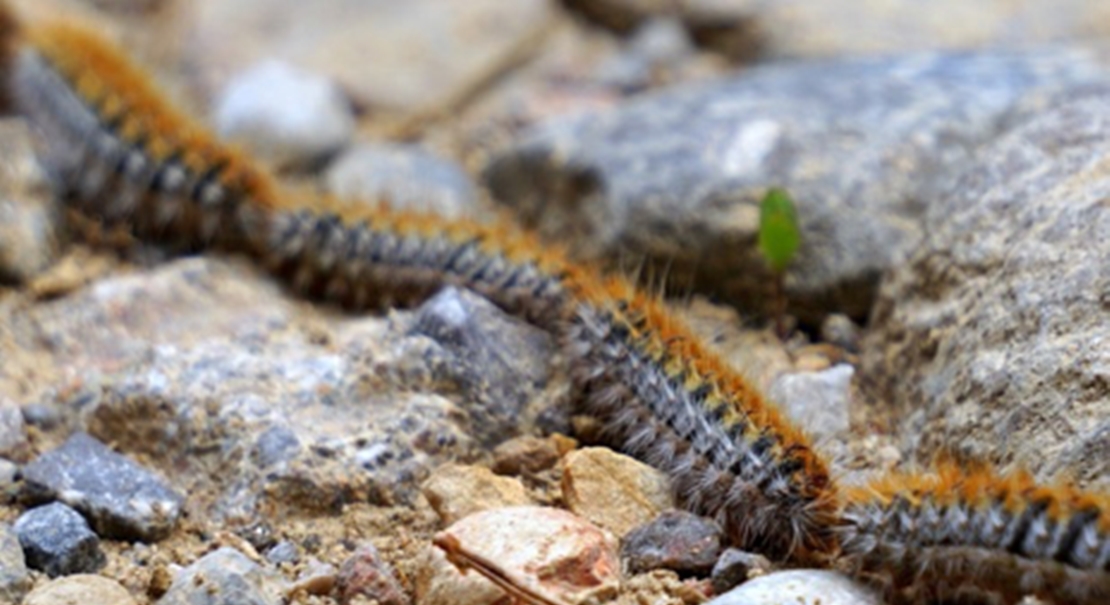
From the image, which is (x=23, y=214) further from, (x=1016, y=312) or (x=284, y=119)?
(x=1016, y=312)

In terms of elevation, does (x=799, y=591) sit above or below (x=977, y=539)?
below

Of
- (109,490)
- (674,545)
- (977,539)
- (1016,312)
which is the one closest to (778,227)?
(1016,312)

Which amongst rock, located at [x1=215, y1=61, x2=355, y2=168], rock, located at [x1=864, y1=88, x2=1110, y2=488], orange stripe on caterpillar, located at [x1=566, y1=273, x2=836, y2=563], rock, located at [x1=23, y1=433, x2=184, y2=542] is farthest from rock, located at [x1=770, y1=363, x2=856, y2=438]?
rock, located at [x1=215, y1=61, x2=355, y2=168]

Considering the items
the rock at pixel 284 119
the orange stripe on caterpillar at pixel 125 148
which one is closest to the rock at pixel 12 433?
the orange stripe on caterpillar at pixel 125 148

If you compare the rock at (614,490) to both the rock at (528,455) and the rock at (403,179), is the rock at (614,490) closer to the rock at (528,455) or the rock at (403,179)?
the rock at (528,455)

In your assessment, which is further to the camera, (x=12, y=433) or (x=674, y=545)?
(x=12, y=433)

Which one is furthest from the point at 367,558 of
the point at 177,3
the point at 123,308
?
the point at 177,3
